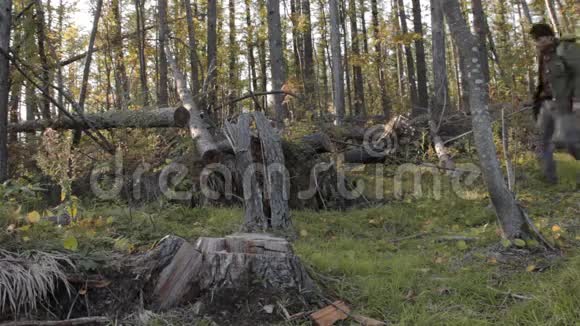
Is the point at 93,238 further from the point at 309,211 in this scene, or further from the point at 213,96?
the point at 213,96

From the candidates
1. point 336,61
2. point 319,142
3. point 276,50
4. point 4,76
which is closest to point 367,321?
point 319,142

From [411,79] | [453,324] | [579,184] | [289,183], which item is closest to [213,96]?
[289,183]

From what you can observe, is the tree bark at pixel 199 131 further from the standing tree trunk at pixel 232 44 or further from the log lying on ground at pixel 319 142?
the standing tree trunk at pixel 232 44

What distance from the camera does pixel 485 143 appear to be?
460 cm

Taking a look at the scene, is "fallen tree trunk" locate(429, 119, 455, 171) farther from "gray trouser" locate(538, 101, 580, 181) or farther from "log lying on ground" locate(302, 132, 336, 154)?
"gray trouser" locate(538, 101, 580, 181)

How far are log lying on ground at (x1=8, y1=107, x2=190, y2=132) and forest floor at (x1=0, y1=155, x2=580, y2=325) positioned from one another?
2452 mm

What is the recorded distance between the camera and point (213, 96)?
Result: 10492mm

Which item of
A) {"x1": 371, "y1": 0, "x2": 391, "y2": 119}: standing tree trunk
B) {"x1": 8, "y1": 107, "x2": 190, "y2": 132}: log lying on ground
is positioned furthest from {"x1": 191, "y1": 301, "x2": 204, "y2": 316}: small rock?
{"x1": 371, "y1": 0, "x2": 391, "y2": 119}: standing tree trunk

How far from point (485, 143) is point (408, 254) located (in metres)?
1.44

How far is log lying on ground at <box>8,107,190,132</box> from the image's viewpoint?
874 cm

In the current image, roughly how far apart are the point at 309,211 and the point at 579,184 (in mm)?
4634

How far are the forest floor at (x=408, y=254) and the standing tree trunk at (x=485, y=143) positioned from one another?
31cm

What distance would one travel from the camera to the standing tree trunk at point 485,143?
4582 mm

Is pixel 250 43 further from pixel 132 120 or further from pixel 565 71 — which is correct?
pixel 565 71
